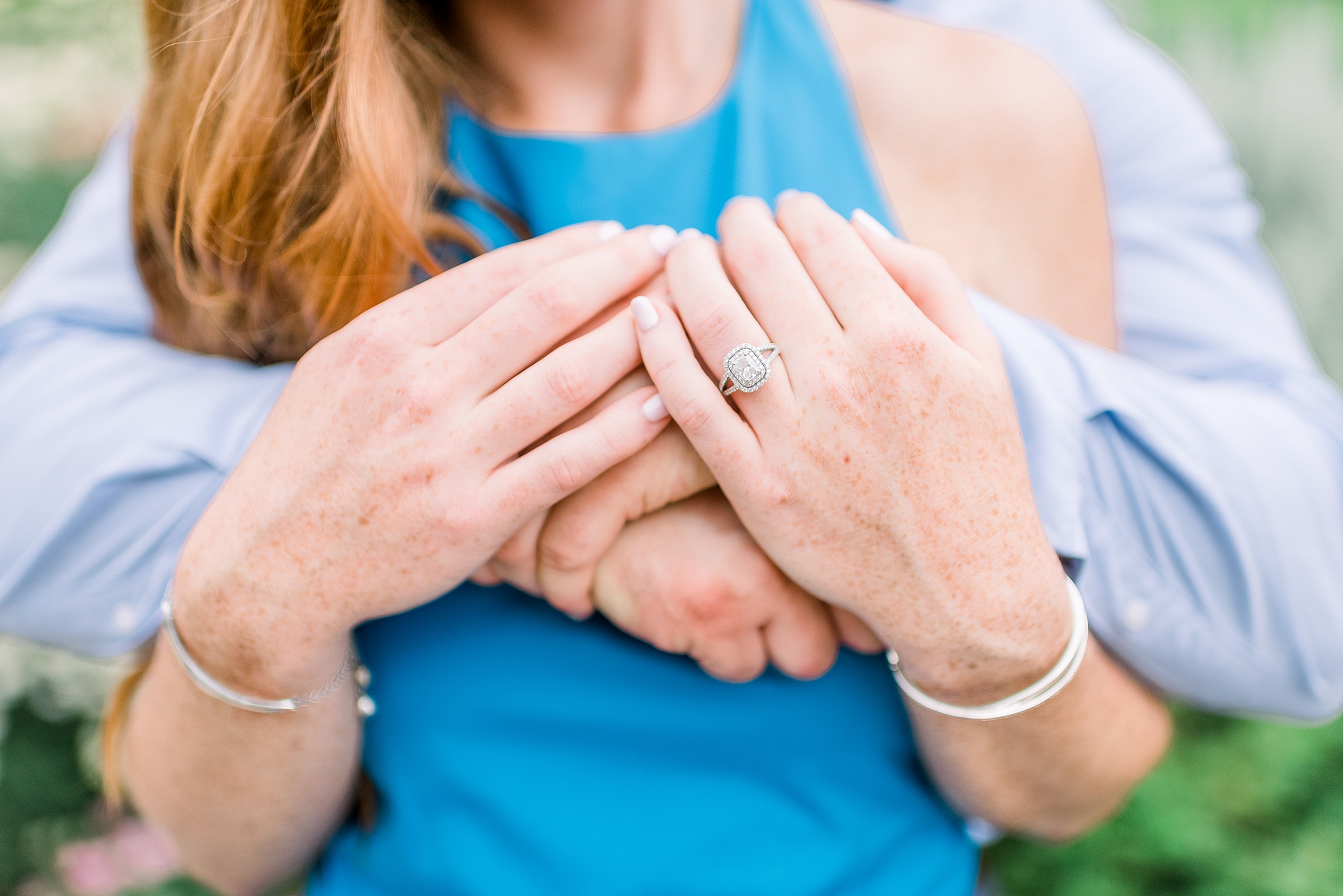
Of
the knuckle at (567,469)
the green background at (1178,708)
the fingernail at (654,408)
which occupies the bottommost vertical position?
the green background at (1178,708)

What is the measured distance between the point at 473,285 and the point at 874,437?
46 cm

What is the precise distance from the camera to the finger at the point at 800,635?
3.53 ft

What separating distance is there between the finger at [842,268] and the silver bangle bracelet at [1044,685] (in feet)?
1.21

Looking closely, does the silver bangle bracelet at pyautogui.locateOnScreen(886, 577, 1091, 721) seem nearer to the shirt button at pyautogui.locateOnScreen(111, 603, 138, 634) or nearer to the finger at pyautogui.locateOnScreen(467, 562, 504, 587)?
the finger at pyautogui.locateOnScreen(467, 562, 504, 587)

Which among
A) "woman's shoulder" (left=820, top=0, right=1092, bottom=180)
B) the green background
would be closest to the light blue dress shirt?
"woman's shoulder" (left=820, top=0, right=1092, bottom=180)

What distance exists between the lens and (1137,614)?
1.15m

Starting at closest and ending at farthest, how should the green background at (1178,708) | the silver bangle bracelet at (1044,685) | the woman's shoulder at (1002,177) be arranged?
the silver bangle bracelet at (1044,685) → the woman's shoulder at (1002,177) → the green background at (1178,708)

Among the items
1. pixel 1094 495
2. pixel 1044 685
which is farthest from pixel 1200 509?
pixel 1044 685

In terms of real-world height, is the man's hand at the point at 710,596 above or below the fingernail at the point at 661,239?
below

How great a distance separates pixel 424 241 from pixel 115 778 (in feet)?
3.03

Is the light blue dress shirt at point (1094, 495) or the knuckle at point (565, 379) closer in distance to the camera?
the knuckle at point (565, 379)

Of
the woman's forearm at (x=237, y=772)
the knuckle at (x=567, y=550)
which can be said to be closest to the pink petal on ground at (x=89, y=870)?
the woman's forearm at (x=237, y=772)

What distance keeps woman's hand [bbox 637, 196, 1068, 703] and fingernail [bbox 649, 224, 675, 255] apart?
0.17 ft

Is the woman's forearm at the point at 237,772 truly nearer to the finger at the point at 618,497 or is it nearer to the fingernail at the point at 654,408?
the finger at the point at 618,497
